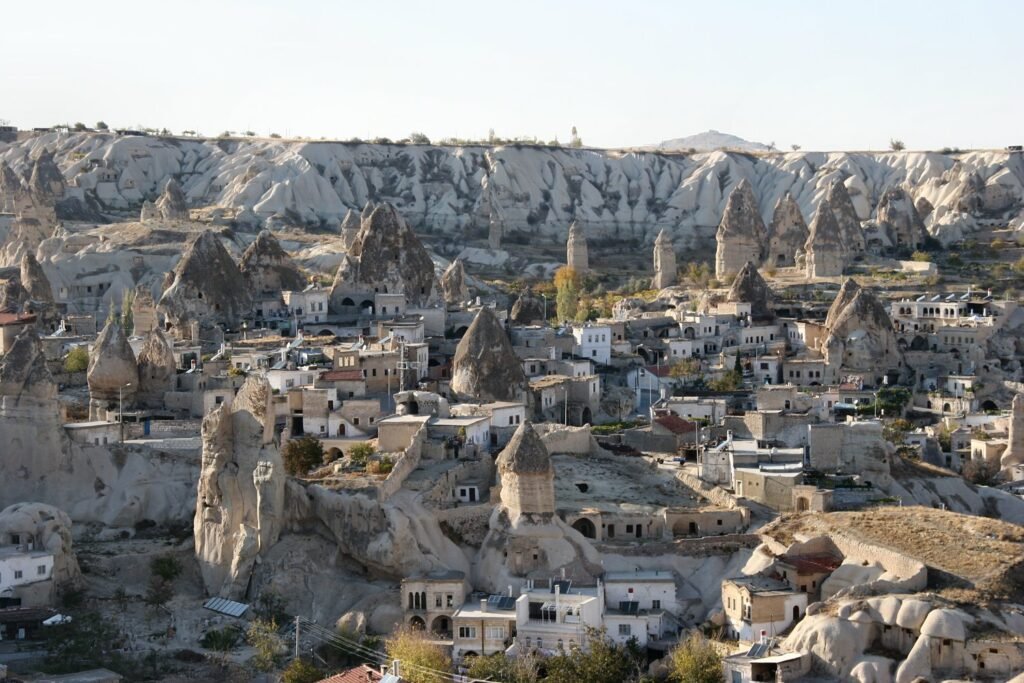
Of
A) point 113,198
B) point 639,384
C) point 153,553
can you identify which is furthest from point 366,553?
point 113,198

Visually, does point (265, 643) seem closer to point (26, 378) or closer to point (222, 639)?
point (222, 639)

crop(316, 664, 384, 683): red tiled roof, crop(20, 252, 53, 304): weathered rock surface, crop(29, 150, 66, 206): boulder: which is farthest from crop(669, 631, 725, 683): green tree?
crop(29, 150, 66, 206): boulder

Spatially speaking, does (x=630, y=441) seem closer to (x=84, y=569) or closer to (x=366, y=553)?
(x=366, y=553)

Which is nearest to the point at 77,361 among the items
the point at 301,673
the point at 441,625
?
the point at 441,625

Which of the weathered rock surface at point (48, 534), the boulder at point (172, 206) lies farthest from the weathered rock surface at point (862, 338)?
the boulder at point (172, 206)

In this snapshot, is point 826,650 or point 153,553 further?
point 153,553

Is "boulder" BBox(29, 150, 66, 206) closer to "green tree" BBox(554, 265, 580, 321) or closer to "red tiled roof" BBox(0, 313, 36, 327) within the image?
"green tree" BBox(554, 265, 580, 321)

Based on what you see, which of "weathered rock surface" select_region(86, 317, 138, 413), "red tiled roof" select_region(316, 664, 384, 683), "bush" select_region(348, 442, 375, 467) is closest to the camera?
"red tiled roof" select_region(316, 664, 384, 683)
